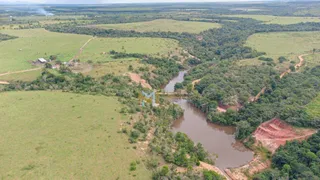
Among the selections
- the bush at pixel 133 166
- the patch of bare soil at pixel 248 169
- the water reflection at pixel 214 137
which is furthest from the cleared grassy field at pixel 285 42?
the bush at pixel 133 166

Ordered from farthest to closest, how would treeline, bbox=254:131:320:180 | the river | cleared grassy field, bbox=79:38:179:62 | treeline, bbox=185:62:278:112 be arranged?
cleared grassy field, bbox=79:38:179:62
treeline, bbox=185:62:278:112
the river
treeline, bbox=254:131:320:180

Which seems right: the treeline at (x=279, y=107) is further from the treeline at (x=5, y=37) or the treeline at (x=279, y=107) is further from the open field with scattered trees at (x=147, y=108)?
the treeline at (x=5, y=37)

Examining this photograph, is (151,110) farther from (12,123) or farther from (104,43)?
(104,43)

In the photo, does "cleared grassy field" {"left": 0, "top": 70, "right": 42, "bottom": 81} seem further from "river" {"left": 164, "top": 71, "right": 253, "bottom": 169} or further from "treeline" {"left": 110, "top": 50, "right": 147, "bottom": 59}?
"river" {"left": 164, "top": 71, "right": 253, "bottom": 169}

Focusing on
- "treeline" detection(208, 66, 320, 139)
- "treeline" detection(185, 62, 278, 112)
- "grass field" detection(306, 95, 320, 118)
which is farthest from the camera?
"treeline" detection(185, 62, 278, 112)

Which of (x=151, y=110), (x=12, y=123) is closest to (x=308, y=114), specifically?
(x=151, y=110)

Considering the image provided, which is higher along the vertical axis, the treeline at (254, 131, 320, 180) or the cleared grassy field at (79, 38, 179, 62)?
the cleared grassy field at (79, 38, 179, 62)

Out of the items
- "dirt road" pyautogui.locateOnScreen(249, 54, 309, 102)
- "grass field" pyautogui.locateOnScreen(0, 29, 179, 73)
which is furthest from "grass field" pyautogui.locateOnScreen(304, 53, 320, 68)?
"grass field" pyautogui.locateOnScreen(0, 29, 179, 73)

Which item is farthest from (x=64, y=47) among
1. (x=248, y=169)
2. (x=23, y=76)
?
(x=248, y=169)

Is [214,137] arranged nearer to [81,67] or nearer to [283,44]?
[81,67]
